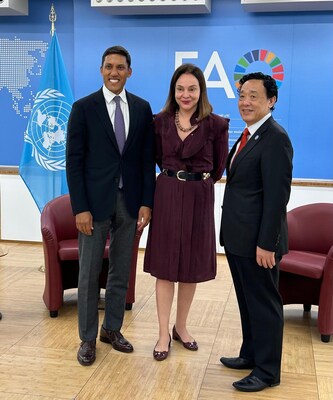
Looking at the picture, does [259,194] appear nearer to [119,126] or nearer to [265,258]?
[265,258]

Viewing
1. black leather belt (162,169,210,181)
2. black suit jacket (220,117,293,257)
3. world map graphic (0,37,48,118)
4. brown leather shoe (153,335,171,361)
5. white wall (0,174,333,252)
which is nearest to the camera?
black suit jacket (220,117,293,257)

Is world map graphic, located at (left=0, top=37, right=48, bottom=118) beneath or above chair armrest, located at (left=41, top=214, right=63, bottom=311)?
above

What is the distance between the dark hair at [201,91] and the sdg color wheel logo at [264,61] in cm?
272

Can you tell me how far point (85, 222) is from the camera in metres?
2.81

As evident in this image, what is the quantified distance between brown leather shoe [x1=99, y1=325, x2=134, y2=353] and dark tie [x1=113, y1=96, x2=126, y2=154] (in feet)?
3.66

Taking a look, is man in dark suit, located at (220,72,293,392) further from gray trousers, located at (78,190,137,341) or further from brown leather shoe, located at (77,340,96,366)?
brown leather shoe, located at (77,340,96,366)

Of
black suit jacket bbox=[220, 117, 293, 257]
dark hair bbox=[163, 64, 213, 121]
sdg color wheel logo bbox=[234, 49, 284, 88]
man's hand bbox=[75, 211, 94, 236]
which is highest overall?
sdg color wheel logo bbox=[234, 49, 284, 88]

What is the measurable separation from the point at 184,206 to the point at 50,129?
243cm

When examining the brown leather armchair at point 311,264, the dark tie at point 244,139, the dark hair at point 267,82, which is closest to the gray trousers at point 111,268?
the dark tie at point 244,139

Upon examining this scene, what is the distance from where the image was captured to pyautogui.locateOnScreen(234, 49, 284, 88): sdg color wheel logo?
550cm

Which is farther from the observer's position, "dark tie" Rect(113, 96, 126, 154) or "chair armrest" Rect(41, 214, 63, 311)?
"chair armrest" Rect(41, 214, 63, 311)

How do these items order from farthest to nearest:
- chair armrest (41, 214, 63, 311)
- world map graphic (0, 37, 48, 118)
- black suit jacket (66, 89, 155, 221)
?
world map graphic (0, 37, 48, 118) → chair armrest (41, 214, 63, 311) → black suit jacket (66, 89, 155, 221)

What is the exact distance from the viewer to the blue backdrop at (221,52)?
545cm

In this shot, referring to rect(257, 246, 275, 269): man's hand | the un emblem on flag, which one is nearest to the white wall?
the un emblem on flag
